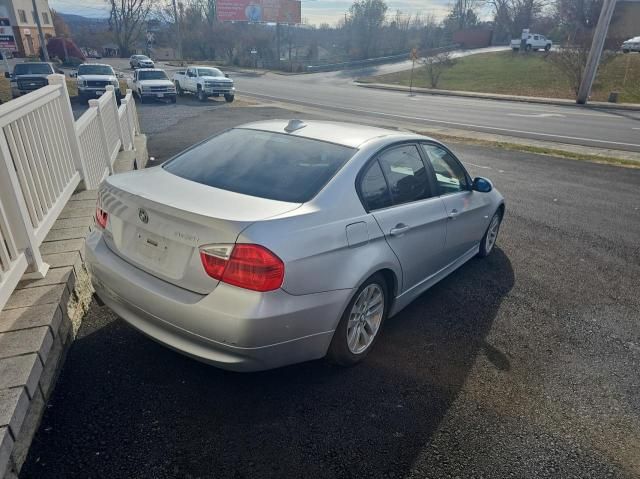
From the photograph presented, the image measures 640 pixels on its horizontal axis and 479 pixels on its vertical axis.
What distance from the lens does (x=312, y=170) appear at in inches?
121

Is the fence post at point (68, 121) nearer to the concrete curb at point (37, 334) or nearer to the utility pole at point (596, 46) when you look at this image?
the concrete curb at point (37, 334)

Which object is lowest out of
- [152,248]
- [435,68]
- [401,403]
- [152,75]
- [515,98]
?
[515,98]

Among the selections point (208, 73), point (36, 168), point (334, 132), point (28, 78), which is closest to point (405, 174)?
point (334, 132)

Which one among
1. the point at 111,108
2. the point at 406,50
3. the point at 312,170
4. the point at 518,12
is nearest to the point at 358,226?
the point at 312,170

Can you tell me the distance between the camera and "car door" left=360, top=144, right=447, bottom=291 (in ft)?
10.4

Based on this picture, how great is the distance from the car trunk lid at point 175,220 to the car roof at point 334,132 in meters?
0.94

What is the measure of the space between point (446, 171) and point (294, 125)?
1532 mm

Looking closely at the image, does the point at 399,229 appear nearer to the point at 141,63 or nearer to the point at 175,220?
the point at 175,220

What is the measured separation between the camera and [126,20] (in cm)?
7606

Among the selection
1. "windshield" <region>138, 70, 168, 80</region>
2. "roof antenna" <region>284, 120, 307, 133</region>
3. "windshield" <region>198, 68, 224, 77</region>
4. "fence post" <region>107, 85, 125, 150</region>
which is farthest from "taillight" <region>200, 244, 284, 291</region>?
"windshield" <region>198, 68, 224, 77</region>

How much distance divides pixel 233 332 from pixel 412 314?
2.05 meters

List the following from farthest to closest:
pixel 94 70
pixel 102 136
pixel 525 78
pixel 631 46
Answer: pixel 631 46 < pixel 525 78 < pixel 94 70 < pixel 102 136

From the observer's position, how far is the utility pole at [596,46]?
21.8 meters

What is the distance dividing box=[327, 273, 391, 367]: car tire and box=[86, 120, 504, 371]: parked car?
11mm
